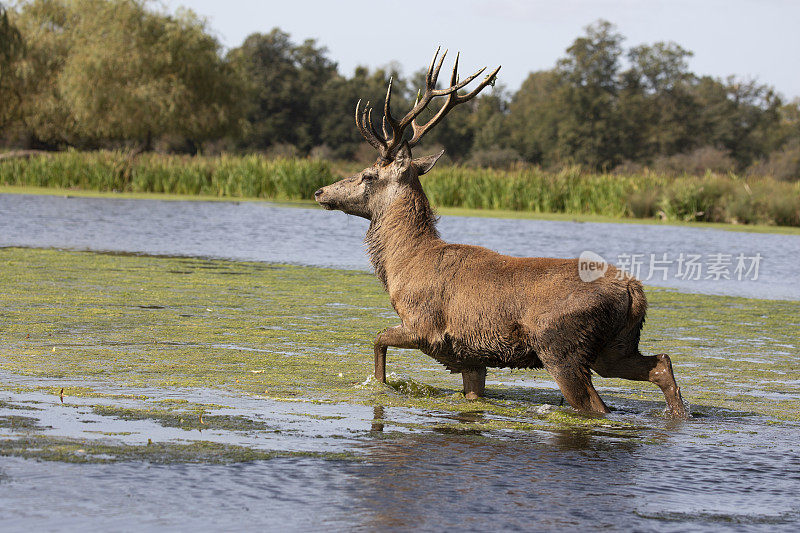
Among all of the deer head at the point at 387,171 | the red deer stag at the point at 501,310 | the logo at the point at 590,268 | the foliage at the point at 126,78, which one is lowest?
the red deer stag at the point at 501,310

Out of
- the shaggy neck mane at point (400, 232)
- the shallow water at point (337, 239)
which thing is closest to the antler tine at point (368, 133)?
the shaggy neck mane at point (400, 232)

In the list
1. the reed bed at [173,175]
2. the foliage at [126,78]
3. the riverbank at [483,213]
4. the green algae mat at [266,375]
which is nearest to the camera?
the green algae mat at [266,375]

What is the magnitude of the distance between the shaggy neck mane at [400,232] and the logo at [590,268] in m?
1.29

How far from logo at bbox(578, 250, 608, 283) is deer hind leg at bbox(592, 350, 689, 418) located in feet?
2.01

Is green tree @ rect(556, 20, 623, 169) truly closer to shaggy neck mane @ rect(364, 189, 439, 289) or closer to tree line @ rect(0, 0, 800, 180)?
tree line @ rect(0, 0, 800, 180)

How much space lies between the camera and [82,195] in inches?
1412

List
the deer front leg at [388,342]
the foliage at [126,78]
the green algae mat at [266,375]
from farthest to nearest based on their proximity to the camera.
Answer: the foliage at [126,78]
the deer front leg at [388,342]
the green algae mat at [266,375]

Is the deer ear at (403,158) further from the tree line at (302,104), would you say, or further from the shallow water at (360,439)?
the tree line at (302,104)

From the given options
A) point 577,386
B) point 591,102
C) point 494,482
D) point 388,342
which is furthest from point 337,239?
point 591,102

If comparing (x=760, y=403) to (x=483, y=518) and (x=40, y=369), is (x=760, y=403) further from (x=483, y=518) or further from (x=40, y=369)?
(x=40, y=369)

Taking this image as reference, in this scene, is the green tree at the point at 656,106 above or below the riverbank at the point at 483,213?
above

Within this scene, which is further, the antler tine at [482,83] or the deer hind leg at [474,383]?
the antler tine at [482,83]

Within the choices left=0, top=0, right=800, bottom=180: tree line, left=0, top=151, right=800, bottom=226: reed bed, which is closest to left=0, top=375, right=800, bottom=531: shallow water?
left=0, top=151, right=800, bottom=226: reed bed

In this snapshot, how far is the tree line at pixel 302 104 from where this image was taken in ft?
189
